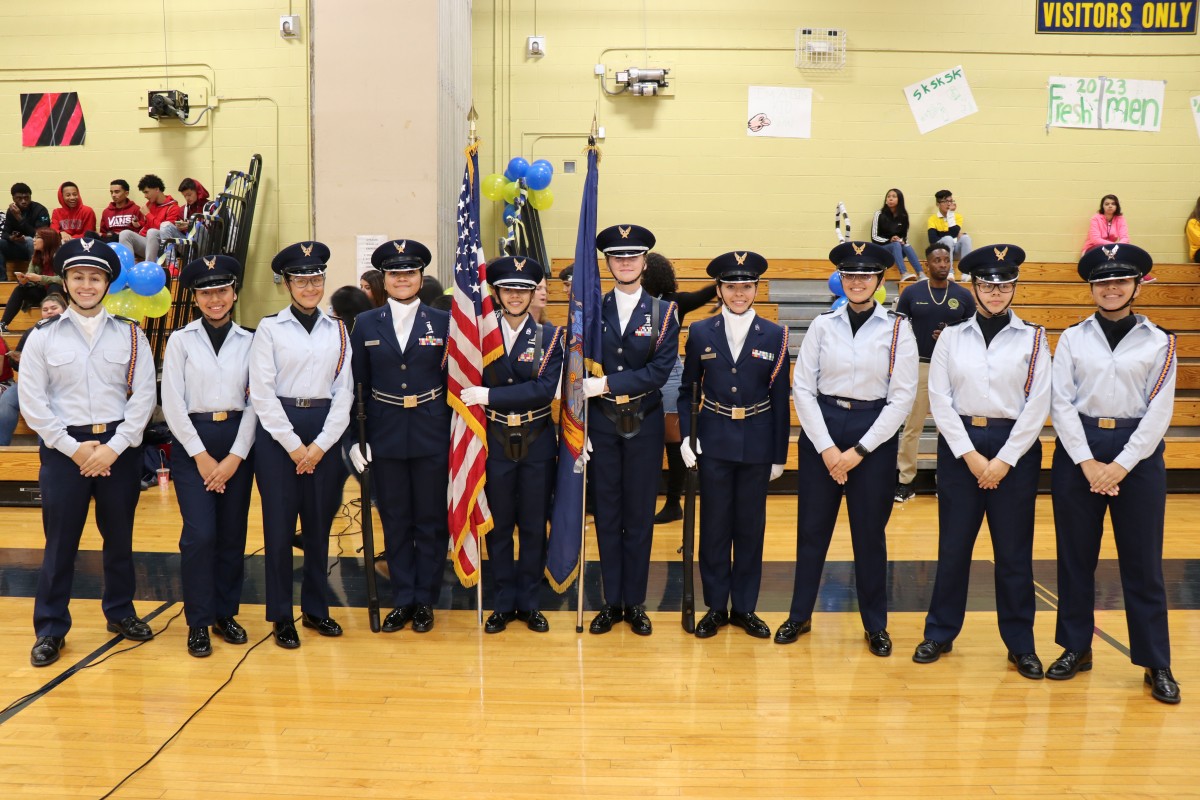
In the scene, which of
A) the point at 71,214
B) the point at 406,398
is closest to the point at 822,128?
the point at 406,398

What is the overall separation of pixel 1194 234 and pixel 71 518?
1088cm

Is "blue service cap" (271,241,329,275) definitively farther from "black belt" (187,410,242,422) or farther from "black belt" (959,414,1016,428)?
"black belt" (959,414,1016,428)

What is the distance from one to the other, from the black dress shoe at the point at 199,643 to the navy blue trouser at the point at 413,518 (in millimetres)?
796

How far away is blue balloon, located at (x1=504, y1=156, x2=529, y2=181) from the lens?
9.22 metres

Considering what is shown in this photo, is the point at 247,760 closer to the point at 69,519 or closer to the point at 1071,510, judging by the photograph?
the point at 69,519

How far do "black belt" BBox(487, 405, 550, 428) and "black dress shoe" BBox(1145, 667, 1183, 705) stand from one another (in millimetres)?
2613

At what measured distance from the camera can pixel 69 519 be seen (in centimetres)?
384

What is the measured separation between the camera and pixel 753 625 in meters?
4.15

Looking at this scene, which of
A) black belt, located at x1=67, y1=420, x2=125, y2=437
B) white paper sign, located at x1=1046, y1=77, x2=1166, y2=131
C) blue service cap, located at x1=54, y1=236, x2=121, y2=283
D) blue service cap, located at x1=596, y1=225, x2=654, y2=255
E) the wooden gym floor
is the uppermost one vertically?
white paper sign, located at x1=1046, y1=77, x2=1166, y2=131

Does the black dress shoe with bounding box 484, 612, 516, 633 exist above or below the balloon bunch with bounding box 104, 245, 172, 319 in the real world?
below

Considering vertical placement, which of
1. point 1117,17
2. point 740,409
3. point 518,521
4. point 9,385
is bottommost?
point 518,521

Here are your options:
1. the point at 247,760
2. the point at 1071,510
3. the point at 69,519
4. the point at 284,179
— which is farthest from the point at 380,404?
the point at 284,179

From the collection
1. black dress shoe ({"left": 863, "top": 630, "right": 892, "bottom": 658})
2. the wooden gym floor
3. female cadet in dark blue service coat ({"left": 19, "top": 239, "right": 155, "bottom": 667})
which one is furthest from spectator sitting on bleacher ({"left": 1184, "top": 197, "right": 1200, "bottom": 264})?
female cadet in dark blue service coat ({"left": 19, "top": 239, "right": 155, "bottom": 667})

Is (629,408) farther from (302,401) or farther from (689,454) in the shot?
(302,401)
